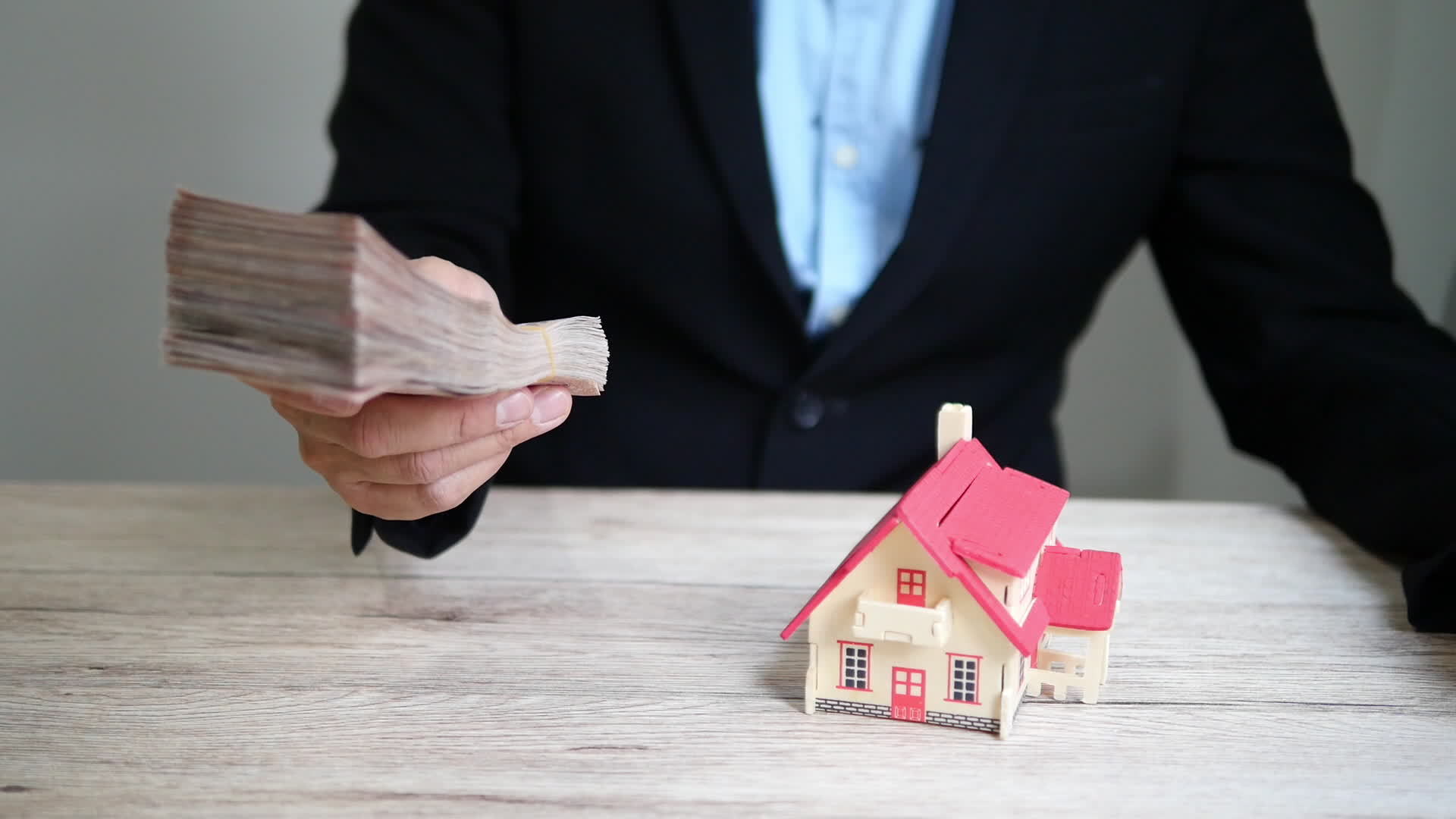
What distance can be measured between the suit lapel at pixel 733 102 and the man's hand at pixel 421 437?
0.45 metres

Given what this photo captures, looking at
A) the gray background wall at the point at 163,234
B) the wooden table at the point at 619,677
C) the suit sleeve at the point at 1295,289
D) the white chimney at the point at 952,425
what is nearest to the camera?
the wooden table at the point at 619,677

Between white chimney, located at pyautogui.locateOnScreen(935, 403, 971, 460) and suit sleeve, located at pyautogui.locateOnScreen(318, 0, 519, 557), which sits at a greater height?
suit sleeve, located at pyautogui.locateOnScreen(318, 0, 519, 557)

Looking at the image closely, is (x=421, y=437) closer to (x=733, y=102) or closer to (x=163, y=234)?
(x=733, y=102)

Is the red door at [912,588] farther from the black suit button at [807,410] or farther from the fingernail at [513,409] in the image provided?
the black suit button at [807,410]

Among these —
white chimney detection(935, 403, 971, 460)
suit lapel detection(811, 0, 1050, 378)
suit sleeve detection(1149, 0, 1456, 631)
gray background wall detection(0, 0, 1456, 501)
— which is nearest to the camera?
white chimney detection(935, 403, 971, 460)

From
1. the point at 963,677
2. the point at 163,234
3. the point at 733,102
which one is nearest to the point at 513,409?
the point at 963,677

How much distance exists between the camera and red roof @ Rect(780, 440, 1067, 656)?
1.98ft

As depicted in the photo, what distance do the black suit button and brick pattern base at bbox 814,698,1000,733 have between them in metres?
0.51

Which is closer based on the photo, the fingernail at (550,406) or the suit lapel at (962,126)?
the fingernail at (550,406)

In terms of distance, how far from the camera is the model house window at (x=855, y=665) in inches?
25.5

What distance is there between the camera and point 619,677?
0.70 meters

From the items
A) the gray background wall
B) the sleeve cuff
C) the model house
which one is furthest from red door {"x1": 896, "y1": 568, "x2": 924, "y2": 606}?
the gray background wall

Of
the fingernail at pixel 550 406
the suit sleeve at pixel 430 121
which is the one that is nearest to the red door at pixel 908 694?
the fingernail at pixel 550 406

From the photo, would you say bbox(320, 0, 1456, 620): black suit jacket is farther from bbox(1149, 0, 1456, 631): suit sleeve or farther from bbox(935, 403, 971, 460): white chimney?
bbox(935, 403, 971, 460): white chimney
